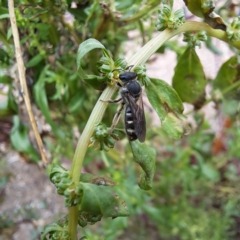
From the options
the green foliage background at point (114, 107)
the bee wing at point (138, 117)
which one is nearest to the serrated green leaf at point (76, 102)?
the green foliage background at point (114, 107)

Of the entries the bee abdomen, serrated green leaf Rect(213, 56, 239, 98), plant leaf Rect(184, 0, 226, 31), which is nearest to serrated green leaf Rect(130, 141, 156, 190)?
the bee abdomen

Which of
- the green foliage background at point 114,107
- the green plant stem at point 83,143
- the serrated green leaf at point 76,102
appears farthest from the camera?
the serrated green leaf at point 76,102

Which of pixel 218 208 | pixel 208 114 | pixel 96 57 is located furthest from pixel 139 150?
pixel 208 114

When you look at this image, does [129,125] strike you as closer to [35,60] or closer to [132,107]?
[132,107]

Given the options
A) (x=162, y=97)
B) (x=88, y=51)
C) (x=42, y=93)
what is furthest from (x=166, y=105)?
(x=42, y=93)

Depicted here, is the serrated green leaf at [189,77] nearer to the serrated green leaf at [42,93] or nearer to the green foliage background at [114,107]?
the green foliage background at [114,107]

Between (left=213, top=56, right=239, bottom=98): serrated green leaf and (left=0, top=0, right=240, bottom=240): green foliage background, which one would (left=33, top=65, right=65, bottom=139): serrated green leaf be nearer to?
(left=0, top=0, right=240, bottom=240): green foliage background

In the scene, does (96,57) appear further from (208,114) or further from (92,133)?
(208,114)
